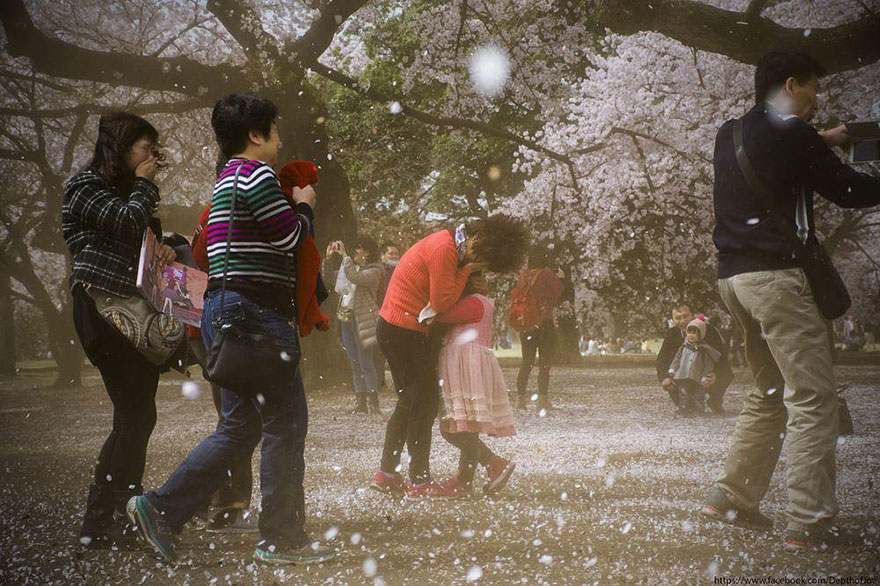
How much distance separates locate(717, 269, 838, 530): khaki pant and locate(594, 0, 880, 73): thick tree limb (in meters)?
3.39

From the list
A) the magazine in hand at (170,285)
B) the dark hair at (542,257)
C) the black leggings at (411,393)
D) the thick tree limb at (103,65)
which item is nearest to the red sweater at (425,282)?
the black leggings at (411,393)

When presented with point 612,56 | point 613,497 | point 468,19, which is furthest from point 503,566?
point 612,56

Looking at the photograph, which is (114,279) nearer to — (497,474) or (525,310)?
(497,474)

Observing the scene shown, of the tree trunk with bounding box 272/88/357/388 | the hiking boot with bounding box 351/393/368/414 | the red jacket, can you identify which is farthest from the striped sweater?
the tree trunk with bounding box 272/88/357/388

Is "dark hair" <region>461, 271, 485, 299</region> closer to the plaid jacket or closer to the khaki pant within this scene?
the khaki pant

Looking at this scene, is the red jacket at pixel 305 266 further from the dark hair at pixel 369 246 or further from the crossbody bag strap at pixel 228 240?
the dark hair at pixel 369 246

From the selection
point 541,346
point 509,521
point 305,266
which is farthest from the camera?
point 541,346

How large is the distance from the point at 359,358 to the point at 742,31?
16.7ft

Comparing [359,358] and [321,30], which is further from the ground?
[321,30]

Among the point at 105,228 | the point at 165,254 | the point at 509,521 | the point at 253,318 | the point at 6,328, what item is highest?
the point at 6,328

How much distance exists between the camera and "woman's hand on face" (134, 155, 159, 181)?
3.48 m

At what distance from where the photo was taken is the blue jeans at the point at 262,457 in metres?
3.07

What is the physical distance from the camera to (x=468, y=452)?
178 inches

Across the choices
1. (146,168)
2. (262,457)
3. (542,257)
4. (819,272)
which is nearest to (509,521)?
(262,457)
